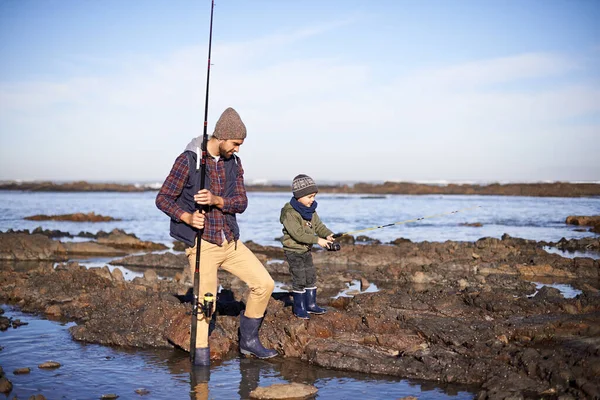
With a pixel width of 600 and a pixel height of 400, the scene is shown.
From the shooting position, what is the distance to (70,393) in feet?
19.6

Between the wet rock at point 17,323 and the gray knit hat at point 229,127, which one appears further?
the wet rock at point 17,323

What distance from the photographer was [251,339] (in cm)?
700

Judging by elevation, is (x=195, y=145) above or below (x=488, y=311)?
above

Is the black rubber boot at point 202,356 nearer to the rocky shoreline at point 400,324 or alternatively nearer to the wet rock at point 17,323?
the rocky shoreline at point 400,324

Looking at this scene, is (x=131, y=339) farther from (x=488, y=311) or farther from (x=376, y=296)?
(x=488, y=311)

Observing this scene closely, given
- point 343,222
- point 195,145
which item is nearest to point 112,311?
point 195,145

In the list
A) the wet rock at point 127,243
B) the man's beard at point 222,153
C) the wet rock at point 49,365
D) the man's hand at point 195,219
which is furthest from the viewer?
the wet rock at point 127,243

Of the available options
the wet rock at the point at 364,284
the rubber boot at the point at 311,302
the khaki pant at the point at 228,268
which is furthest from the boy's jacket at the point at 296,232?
the wet rock at the point at 364,284

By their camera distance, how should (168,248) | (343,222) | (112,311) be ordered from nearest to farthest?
1. (112,311)
2. (168,248)
3. (343,222)

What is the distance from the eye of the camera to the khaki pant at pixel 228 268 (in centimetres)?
629

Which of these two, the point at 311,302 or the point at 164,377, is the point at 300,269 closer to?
the point at 311,302

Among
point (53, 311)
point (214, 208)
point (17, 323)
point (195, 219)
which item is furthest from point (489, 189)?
point (195, 219)

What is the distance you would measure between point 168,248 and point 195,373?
1587 centimetres

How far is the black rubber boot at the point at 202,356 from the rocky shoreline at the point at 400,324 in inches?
24.3
